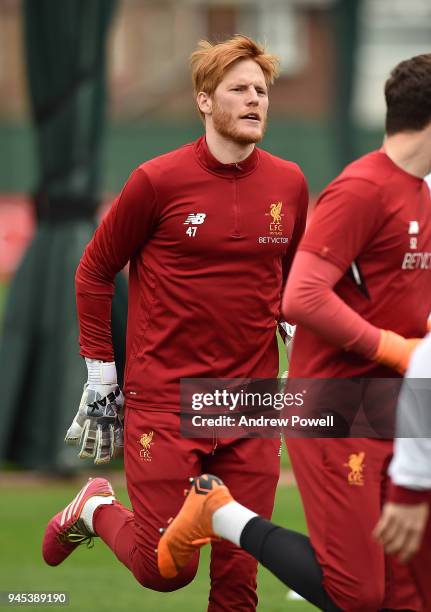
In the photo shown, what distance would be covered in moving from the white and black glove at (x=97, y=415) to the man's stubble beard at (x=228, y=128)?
1.04 meters

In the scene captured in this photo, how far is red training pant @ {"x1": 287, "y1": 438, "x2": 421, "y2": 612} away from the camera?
4.16 metres

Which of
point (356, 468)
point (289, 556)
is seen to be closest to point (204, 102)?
point (356, 468)

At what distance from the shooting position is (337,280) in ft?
13.7

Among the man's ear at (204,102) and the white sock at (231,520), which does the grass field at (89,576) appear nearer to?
the white sock at (231,520)

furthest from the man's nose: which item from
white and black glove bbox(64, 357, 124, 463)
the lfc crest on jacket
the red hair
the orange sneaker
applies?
the orange sneaker

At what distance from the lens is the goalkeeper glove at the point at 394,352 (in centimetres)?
410

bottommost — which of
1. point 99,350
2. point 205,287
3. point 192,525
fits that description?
point 192,525

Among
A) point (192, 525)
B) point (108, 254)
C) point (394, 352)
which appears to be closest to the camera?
point (394, 352)

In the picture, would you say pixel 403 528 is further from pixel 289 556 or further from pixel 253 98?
pixel 253 98

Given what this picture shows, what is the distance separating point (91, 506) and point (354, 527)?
1839 mm

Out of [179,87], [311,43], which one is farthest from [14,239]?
[311,43]

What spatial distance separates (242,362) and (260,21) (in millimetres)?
34955

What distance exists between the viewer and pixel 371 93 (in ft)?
118

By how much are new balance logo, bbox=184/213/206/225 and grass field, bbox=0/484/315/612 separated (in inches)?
83.5
